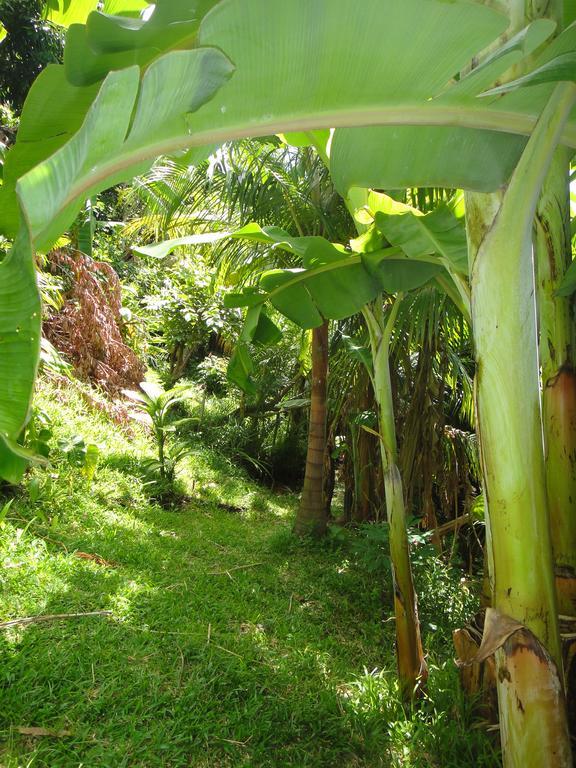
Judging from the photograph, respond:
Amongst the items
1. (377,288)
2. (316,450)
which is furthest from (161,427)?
(377,288)

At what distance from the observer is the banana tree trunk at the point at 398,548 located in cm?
229

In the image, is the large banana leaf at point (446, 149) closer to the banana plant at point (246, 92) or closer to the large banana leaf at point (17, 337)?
the banana plant at point (246, 92)

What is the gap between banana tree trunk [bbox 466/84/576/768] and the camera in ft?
2.99

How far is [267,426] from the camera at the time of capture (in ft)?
25.3

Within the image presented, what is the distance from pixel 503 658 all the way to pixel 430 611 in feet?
8.24

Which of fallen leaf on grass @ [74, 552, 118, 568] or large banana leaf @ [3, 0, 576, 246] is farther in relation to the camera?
fallen leaf on grass @ [74, 552, 118, 568]

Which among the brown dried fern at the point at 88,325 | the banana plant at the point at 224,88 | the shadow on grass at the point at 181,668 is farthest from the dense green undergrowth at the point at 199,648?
the brown dried fern at the point at 88,325

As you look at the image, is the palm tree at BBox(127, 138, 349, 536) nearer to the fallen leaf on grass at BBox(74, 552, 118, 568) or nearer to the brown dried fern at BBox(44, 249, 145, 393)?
the fallen leaf on grass at BBox(74, 552, 118, 568)

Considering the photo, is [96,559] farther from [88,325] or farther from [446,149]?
[88,325]

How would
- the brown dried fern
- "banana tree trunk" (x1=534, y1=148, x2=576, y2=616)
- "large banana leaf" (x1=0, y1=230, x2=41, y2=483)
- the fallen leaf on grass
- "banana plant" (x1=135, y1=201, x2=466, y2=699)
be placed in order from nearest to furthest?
"large banana leaf" (x1=0, y1=230, x2=41, y2=483) < "banana tree trunk" (x1=534, y1=148, x2=576, y2=616) < "banana plant" (x1=135, y1=201, x2=466, y2=699) < the fallen leaf on grass < the brown dried fern

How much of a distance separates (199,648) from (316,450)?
231 cm

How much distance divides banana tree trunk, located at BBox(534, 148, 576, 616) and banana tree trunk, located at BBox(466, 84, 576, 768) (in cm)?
37

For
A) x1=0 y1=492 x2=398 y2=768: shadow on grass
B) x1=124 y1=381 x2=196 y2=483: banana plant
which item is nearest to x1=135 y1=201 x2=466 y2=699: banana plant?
x1=0 y1=492 x2=398 y2=768: shadow on grass

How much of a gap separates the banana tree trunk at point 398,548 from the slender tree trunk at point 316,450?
176cm
